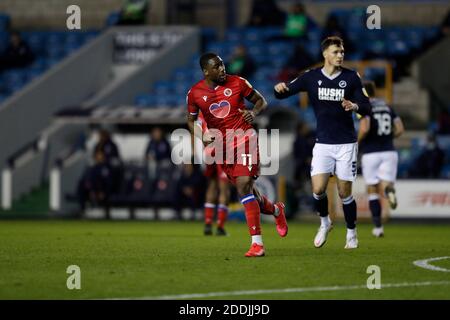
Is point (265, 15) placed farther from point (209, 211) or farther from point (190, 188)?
point (209, 211)

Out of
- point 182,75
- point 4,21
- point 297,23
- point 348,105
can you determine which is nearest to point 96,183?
point 182,75

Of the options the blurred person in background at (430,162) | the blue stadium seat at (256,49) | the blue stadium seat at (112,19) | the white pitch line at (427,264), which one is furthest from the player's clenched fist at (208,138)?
the blue stadium seat at (112,19)

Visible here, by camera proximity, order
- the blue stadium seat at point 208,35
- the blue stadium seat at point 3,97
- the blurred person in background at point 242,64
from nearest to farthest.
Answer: the blurred person in background at point 242,64 < the blue stadium seat at point 3,97 < the blue stadium seat at point 208,35

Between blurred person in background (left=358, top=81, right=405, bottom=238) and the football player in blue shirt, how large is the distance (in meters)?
3.72

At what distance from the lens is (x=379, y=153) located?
17.3 metres

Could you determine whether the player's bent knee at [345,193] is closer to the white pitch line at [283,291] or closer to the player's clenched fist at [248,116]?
the player's clenched fist at [248,116]

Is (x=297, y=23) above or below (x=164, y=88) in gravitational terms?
above

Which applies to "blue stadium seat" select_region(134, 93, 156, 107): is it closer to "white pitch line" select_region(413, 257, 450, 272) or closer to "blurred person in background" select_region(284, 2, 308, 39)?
"blurred person in background" select_region(284, 2, 308, 39)

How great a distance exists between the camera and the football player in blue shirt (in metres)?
12.9

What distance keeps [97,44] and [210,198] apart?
1448 cm

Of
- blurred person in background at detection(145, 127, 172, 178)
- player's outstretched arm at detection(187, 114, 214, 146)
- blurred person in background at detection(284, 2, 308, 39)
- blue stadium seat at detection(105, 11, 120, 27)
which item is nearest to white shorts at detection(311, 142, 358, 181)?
player's outstretched arm at detection(187, 114, 214, 146)

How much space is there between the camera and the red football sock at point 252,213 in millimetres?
12047

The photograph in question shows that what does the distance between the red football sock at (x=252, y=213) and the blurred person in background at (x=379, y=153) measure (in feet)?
16.4

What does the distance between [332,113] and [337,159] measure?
523 mm
